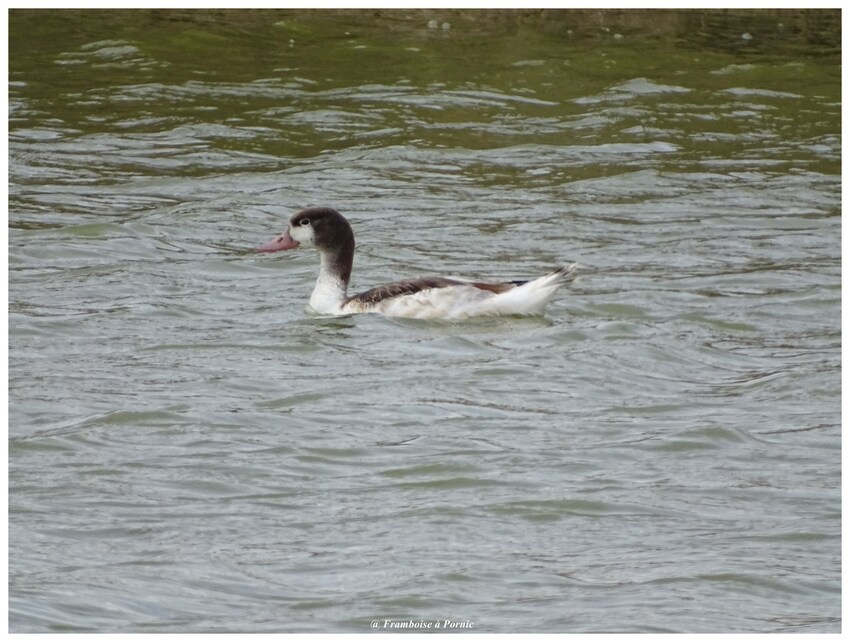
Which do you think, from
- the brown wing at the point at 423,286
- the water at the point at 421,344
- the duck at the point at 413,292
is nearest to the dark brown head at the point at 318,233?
the duck at the point at 413,292

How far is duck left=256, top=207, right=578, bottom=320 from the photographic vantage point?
12.0m

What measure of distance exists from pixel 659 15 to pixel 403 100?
5.93 m

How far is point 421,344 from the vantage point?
1170 centimetres

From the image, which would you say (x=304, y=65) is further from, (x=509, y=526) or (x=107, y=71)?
(x=509, y=526)

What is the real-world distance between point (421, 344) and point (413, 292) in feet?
1.55

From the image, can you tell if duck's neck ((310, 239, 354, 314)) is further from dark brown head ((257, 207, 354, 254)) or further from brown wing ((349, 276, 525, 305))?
brown wing ((349, 276, 525, 305))

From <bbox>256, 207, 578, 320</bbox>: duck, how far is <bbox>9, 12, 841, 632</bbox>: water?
0.57 ft

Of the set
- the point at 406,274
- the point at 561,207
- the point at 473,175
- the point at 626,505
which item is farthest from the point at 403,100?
the point at 626,505

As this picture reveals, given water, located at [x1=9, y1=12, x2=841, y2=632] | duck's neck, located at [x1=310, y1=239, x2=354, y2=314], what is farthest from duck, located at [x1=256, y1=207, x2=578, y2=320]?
water, located at [x1=9, y1=12, x2=841, y2=632]

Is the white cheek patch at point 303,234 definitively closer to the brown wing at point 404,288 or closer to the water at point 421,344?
the water at point 421,344

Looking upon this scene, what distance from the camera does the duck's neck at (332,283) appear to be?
12.5 meters

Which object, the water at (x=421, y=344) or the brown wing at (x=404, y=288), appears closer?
the water at (x=421, y=344)

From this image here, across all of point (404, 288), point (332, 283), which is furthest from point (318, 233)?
point (404, 288)

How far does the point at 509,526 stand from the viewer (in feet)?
26.1
